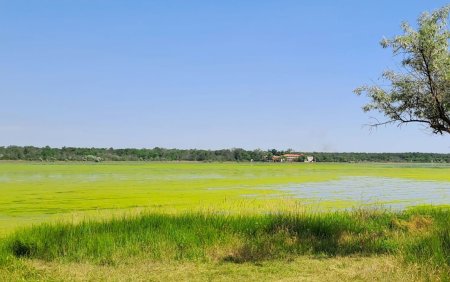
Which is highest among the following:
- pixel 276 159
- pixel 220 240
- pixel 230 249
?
pixel 276 159

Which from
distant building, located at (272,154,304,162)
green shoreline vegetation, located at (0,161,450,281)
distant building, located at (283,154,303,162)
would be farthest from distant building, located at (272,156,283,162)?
green shoreline vegetation, located at (0,161,450,281)

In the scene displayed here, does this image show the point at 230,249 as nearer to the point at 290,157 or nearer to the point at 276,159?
the point at 276,159

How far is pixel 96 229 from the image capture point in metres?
12.0

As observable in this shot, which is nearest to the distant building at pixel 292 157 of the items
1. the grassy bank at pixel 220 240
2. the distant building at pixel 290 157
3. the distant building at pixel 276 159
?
the distant building at pixel 290 157

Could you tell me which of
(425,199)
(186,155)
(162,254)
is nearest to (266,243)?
(162,254)

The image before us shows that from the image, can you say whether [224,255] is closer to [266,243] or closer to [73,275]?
[266,243]

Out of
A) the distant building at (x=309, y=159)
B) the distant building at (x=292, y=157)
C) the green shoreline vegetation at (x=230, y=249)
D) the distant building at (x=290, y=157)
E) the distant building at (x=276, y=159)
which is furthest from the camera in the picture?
the distant building at (x=292, y=157)

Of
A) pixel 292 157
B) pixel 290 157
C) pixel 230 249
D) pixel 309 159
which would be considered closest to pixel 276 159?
pixel 290 157

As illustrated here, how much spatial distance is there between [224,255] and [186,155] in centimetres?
12290

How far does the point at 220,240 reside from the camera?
453 inches

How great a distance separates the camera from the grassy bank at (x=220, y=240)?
10.2m

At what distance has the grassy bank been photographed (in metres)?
10.2

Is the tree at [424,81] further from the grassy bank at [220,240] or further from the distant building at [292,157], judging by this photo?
the distant building at [292,157]

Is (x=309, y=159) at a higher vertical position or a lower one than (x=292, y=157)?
lower
